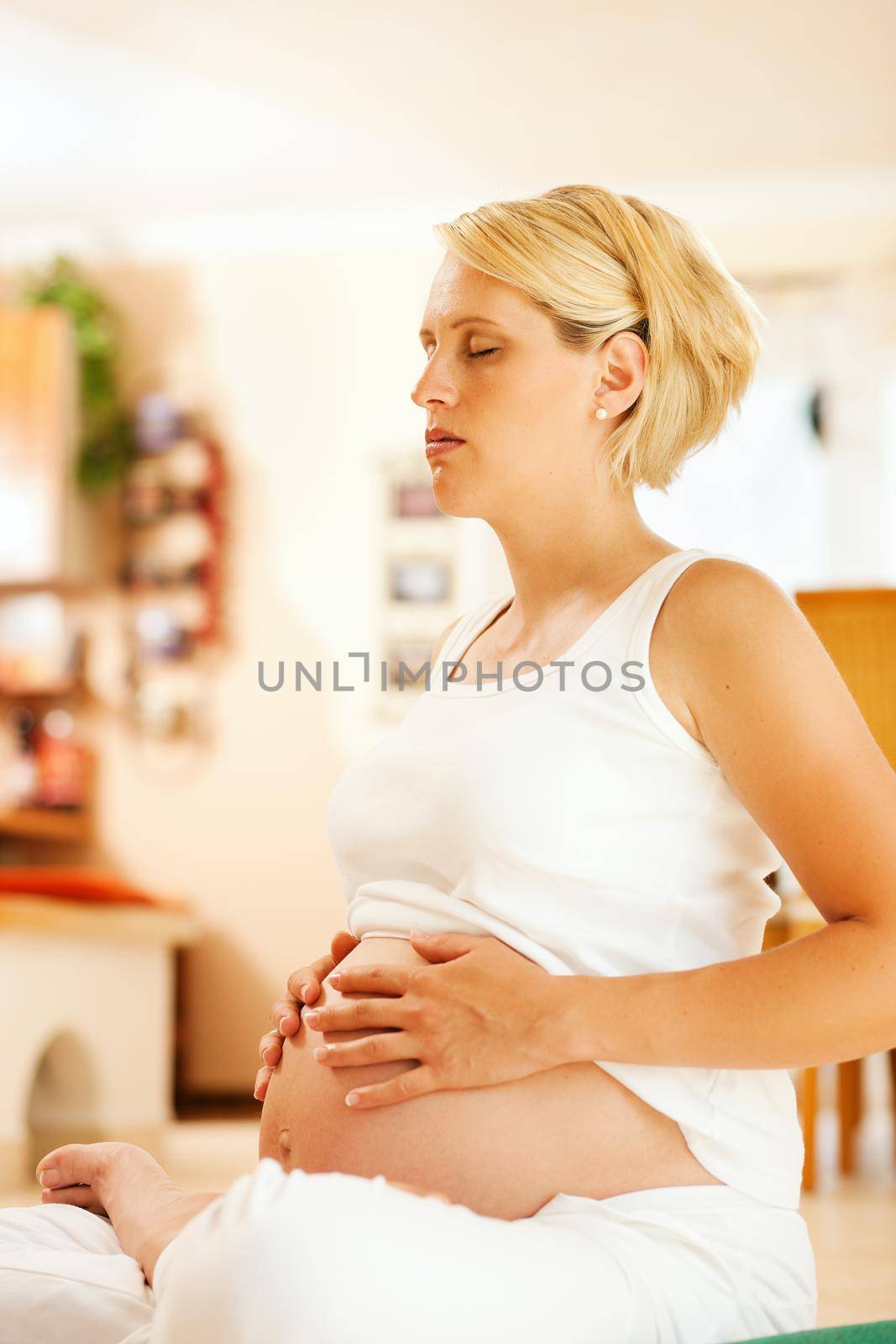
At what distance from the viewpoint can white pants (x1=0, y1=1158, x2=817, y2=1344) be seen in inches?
30.3

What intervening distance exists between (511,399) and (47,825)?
380 cm

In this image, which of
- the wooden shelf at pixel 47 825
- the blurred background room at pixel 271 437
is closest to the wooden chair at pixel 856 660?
the blurred background room at pixel 271 437

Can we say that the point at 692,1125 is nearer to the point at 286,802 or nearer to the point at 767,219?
the point at 286,802

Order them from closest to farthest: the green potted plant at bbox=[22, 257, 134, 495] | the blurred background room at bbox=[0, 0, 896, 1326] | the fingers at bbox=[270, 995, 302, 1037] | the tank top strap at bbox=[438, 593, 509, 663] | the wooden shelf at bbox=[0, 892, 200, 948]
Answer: the fingers at bbox=[270, 995, 302, 1037]
the tank top strap at bbox=[438, 593, 509, 663]
the wooden shelf at bbox=[0, 892, 200, 948]
the blurred background room at bbox=[0, 0, 896, 1326]
the green potted plant at bbox=[22, 257, 134, 495]

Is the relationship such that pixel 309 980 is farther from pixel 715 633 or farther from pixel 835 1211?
pixel 835 1211

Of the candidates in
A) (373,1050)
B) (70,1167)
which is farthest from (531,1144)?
(70,1167)

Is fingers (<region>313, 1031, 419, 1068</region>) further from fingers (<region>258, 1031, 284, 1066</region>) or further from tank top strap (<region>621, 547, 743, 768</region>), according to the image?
tank top strap (<region>621, 547, 743, 768</region>)

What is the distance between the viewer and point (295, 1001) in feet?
3.77

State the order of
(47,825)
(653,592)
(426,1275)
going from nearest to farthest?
(426,1275), (653,592), (47,825)

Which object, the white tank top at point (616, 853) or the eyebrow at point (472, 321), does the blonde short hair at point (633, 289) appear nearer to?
the eyebrow at point (472, 321)

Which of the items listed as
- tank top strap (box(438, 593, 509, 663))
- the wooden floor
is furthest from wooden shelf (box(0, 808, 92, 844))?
tank top strap (box(438, 593, 509, 663))

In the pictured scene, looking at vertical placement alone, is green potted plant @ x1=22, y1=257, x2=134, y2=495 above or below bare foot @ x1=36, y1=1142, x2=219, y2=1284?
above

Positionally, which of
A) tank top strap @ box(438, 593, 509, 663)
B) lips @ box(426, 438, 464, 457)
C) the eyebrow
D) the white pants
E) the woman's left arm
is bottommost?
the white pants

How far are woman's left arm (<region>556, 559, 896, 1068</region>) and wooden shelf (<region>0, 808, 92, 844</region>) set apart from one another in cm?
382
